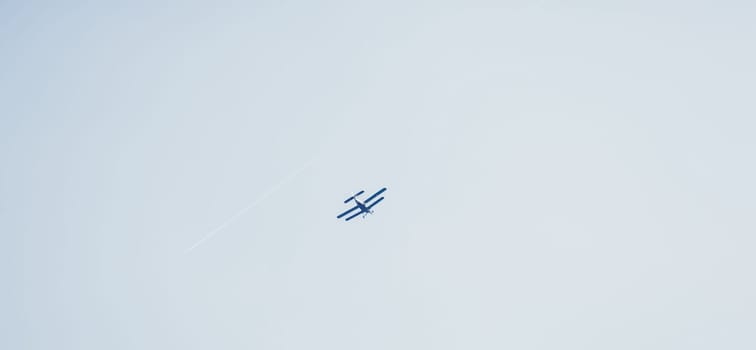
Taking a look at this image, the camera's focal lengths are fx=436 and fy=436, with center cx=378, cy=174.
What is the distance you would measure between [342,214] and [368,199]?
312 centimetres

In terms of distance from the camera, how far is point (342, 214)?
43.0 m

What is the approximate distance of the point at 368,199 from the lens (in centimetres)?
4216
